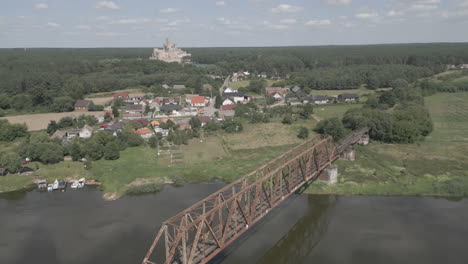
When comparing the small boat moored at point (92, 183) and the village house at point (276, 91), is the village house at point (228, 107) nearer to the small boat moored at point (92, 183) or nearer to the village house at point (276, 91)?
the village house at point (276, 91)

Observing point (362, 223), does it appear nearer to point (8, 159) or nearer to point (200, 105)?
point (8, 159)

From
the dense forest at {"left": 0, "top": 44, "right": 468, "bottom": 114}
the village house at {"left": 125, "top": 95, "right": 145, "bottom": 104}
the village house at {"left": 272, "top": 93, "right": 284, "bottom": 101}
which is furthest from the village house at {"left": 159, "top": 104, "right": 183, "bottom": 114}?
the village house at {"left": 272, "top": 93, "right": 284, "bottom": 101}

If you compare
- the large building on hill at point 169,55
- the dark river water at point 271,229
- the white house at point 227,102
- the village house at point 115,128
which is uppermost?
the large building on hill at point 169,55

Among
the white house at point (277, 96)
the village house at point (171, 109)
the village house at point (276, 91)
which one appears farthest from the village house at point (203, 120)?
the village house at point (276, 91)

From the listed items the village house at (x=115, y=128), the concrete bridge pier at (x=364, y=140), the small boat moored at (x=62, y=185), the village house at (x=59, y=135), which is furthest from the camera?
the village house at (x=115, y=128)

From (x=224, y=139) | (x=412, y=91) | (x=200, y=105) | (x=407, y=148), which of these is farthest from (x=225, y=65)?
(x=407, y=148)

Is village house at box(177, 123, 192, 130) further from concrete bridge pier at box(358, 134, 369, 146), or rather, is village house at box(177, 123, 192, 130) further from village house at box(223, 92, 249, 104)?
Answer: concrete bridge pier at box(358, 134, 369, 146)
